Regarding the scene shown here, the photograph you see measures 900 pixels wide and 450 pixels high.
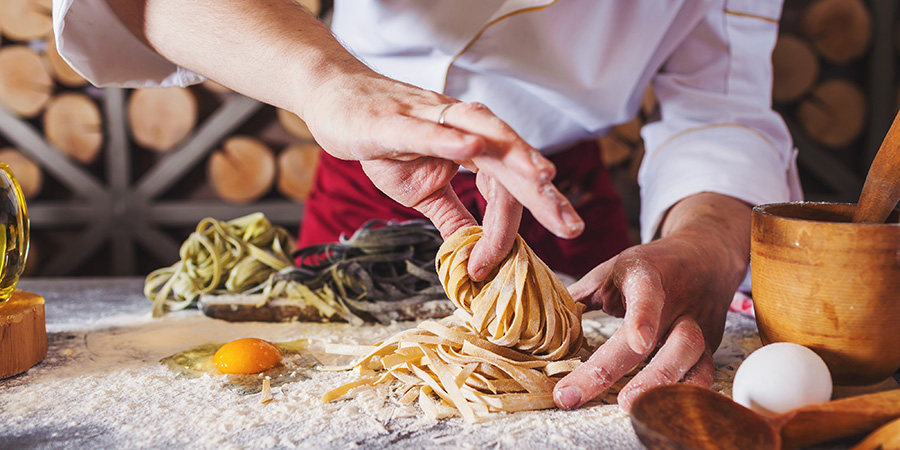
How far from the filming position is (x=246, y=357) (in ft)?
3.36

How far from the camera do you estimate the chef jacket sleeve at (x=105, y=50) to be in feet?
3.69

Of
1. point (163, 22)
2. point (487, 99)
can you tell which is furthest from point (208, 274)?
point (487, 99)

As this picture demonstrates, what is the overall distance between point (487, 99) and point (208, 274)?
0.74 meters

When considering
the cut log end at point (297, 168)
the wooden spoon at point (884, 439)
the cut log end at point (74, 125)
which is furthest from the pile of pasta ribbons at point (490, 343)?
the cut log end at point (74, 125)

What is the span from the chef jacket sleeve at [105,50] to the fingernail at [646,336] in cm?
→ 91

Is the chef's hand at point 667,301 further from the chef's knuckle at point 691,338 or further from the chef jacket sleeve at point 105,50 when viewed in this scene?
the chef jacket sleeve at point 105,50

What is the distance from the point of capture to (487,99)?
148 cm

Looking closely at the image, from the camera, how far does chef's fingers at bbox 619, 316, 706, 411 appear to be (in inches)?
33.0

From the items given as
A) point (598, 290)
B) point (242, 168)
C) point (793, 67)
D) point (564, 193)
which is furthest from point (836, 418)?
point (242, 168)

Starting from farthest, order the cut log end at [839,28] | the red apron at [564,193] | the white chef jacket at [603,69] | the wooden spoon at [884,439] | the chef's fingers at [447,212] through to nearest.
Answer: the cut log end at [839,28] < the red apron at [564,193] < the white chef jacket at [603,69] < the chef's fingers at [447,212] < the wooden spoon at [884,439]

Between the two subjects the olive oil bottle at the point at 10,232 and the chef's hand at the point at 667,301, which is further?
the olive oil bottle at the point at 10,232

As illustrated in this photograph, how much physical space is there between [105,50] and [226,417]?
76 centimetres

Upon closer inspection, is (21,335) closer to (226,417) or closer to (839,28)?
(226,417)

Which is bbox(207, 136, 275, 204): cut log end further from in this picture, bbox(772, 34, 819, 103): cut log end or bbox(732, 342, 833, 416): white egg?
bbox(732, 342, 833, 416): white egg
